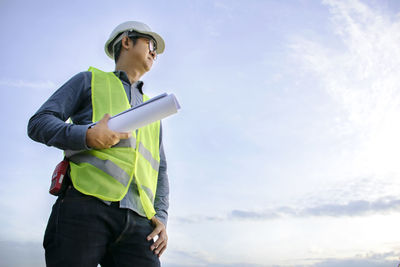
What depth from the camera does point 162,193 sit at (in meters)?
3.99

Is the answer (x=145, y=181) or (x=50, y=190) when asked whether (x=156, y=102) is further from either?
(x=50, y=190)

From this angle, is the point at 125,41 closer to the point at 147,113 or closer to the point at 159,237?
the point at 147,113

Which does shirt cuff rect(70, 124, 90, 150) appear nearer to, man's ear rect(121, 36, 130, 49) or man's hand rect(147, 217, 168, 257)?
man's hand rect(147, 217, 168, 257)

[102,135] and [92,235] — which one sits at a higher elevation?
[102,135]

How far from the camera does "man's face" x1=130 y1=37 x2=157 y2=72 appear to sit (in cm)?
390

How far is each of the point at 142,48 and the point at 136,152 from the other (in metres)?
1.26

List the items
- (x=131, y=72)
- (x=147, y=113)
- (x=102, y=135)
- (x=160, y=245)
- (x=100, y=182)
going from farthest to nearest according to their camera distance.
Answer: (x=131, y=72) → (x=160, y=245) → (x=100, y=182) → (x=102, y=135) → (x=147, y=113)

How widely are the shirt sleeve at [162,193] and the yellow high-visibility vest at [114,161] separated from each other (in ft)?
1.08

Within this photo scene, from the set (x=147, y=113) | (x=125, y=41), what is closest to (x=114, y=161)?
(x=147, y=113)

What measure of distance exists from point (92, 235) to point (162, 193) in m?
1.19

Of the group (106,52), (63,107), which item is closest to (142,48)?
(106,52)

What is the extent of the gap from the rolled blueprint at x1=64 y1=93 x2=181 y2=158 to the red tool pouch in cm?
58

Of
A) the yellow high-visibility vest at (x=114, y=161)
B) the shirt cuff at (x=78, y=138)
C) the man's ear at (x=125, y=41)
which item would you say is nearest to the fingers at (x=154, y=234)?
the yellow high-visibility vest at (x=114, y=161)

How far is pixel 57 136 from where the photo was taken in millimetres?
3002
